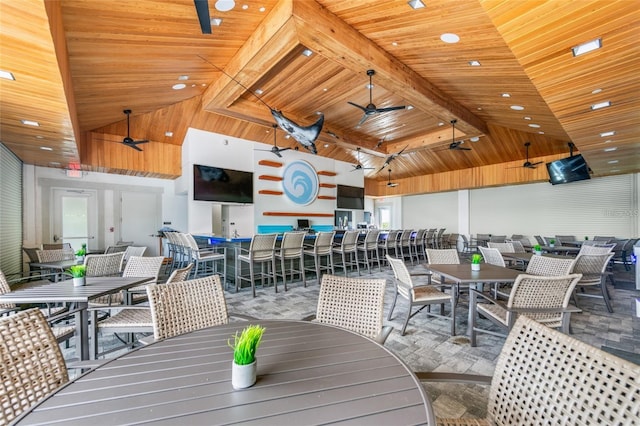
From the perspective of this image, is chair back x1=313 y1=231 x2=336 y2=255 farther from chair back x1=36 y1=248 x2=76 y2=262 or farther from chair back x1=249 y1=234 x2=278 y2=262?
chair back x1=36 y1=248 x2=76 y2=262

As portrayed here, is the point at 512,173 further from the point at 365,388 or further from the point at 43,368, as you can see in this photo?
the point at 43,368

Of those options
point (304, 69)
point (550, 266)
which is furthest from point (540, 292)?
point (304, 69)

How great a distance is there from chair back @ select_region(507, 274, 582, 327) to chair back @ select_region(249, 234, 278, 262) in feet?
11.9

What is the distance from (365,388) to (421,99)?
5.35m

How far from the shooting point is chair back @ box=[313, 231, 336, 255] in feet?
18.2

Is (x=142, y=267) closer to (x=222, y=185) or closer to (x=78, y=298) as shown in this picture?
(x=78, y=298)

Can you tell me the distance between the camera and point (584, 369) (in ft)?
2.96

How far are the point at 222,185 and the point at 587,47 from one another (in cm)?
733

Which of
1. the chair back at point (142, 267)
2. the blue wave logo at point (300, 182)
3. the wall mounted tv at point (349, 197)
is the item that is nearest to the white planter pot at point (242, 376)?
the chair back at point (142, 267)

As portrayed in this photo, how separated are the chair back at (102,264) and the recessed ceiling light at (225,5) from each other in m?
3.23

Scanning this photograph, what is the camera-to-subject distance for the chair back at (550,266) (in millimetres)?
3326

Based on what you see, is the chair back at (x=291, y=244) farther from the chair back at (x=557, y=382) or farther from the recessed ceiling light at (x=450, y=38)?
the chair back at (x=557, y=382)

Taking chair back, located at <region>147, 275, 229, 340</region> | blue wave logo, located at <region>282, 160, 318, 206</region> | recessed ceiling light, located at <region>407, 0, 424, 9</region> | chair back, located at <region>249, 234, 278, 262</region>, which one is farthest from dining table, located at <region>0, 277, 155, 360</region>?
blue wave logo, located at <region>282, 160, 318, 206</region>

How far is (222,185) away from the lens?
771 cm
